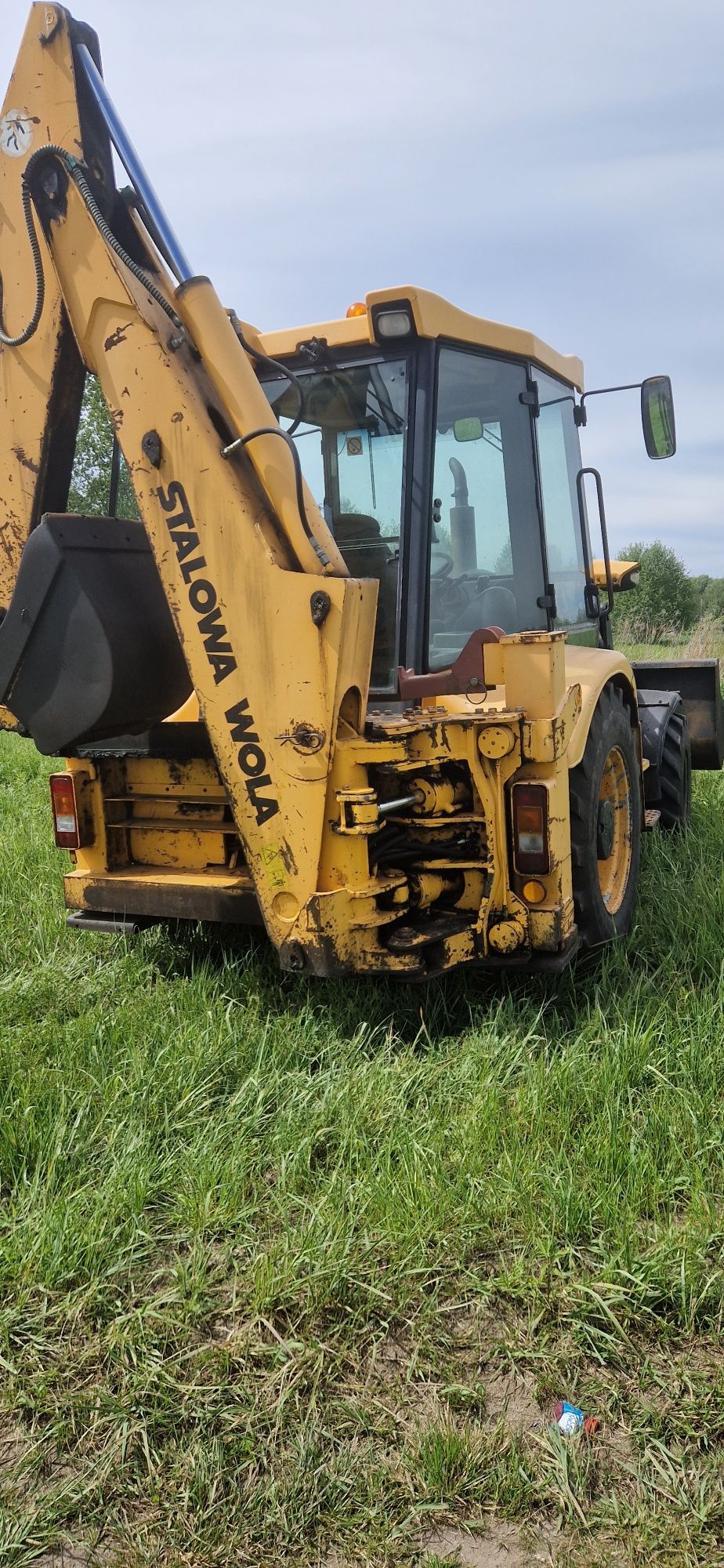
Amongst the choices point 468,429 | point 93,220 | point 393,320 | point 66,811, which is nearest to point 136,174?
point 93,220

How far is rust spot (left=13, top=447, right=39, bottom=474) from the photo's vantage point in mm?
3498

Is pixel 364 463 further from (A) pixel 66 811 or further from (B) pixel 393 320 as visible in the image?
(A) pixel 66 811

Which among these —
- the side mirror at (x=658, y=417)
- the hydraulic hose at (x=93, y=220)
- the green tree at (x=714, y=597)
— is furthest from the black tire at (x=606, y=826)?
the green tree at (x=714, y=597)

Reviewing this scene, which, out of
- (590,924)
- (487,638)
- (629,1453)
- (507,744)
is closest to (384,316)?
(487,638)

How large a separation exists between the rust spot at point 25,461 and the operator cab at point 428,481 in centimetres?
91

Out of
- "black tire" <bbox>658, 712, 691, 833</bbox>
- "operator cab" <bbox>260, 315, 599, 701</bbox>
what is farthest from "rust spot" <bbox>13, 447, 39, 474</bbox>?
"black tire" <bbox>658, 712, 691, 833</bbox>

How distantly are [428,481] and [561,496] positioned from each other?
1230 mm

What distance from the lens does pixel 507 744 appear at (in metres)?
3.36

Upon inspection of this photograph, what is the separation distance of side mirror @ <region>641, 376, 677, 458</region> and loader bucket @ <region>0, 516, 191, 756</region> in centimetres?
230

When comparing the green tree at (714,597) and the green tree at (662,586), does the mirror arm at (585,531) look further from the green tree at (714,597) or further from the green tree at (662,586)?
the green tree at (662,586)

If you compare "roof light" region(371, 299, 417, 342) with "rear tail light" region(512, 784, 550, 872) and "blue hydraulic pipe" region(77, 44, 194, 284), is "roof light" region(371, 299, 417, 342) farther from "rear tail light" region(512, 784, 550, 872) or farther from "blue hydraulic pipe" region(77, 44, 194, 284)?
"rear tail light" region(512, 784, 550, 872)

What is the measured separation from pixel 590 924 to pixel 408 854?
70cm

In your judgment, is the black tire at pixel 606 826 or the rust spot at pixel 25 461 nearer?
the rust spot at pixel 25 461

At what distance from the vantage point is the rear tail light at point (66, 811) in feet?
12.9
